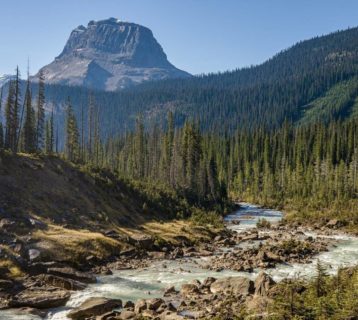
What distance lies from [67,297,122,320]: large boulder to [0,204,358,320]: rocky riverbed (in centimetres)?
6

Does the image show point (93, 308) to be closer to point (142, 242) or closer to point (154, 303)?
point (154, 303)

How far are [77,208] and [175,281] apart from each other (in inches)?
1025

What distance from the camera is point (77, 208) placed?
189 feet

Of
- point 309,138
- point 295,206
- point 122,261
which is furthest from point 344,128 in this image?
point 122,261

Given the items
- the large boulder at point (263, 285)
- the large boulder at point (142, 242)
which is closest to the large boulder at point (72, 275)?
the large boulder at point (142, 242)

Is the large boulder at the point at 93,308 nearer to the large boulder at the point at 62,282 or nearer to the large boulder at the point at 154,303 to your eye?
the large boulder at the point at 154,303

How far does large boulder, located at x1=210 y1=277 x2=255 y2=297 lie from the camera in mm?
29980

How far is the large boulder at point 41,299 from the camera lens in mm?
28375

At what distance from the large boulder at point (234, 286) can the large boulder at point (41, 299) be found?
10801 mm

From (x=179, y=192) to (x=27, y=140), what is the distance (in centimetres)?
3197

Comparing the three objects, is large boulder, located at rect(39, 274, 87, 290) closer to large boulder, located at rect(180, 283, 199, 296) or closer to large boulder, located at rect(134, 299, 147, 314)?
large boulder, located at rect(134, 299, 147, 314)

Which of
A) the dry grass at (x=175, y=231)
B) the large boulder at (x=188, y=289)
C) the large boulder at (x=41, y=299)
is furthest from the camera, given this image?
the dry grass at (x=175, y=231)

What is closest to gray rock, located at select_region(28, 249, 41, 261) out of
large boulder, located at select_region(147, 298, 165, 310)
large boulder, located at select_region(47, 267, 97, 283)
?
large boulder, located at select_region(47, 267, 97, 283)

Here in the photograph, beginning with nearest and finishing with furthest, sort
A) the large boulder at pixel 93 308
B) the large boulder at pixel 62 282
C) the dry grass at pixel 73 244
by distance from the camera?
the large boulder at pixel 93 308
the large boulder at pixel 62 282
the dry grass at pixel 73 244
